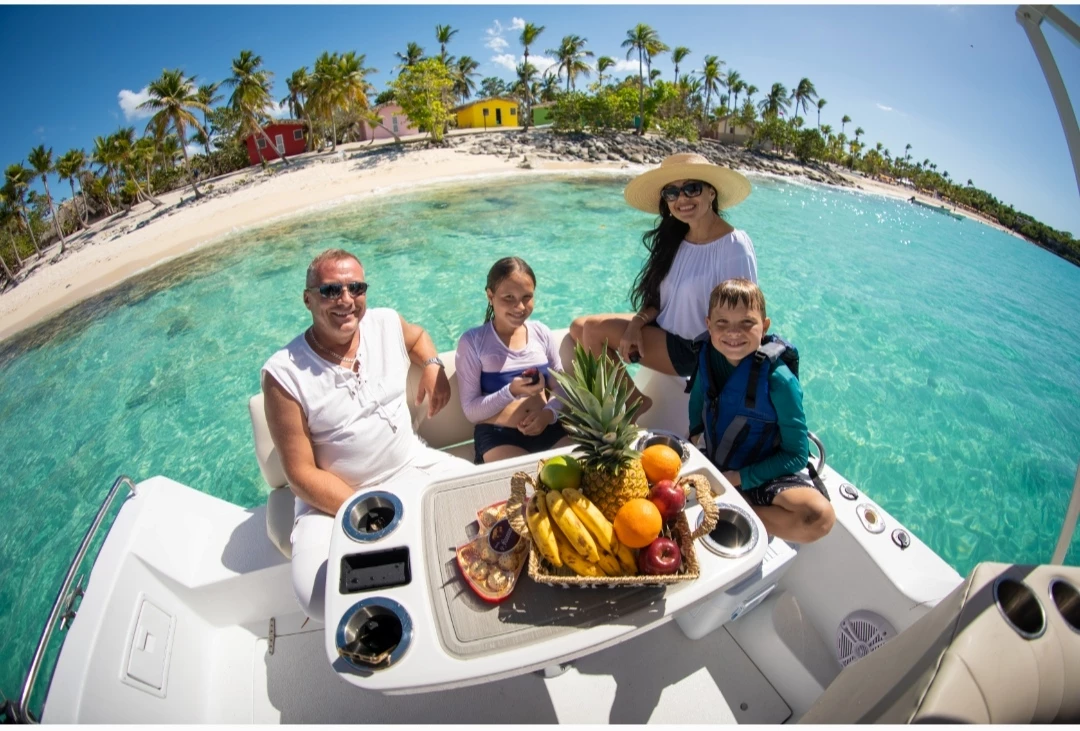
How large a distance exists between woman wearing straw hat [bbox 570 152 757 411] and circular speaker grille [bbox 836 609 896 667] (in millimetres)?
1577

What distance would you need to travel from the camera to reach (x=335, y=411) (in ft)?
7.63

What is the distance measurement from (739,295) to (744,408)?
58cm

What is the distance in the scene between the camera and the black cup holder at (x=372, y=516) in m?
1.65

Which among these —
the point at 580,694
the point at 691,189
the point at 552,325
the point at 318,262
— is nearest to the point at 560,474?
the point at 580,694

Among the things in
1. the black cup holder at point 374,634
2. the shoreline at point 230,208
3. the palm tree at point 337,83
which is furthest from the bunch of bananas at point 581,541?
the palm tree at point 337,83

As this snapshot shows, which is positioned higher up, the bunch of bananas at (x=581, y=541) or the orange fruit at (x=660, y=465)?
the orange fruit at (x=660, y=465)

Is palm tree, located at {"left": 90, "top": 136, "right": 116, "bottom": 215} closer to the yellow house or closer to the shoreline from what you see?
the shoreline

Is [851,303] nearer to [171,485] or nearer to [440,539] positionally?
[440,539]

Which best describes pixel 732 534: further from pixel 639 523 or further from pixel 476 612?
pixel 476 612

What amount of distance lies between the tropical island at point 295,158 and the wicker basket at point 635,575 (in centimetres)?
1804

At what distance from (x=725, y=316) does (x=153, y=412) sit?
24.4 ft

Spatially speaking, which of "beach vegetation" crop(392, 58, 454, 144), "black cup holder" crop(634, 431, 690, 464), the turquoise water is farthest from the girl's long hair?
"beach vegetation" crop(392, 58, 454, 144)

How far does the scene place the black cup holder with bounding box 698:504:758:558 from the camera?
159 centimetres

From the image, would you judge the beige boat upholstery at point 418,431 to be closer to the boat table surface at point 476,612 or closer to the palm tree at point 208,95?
the boat table surface at point 476,612
